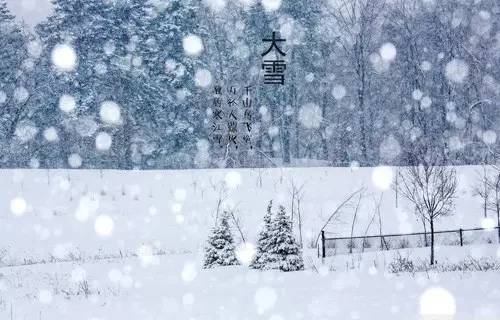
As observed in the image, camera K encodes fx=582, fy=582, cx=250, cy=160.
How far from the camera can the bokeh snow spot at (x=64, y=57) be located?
3828cm

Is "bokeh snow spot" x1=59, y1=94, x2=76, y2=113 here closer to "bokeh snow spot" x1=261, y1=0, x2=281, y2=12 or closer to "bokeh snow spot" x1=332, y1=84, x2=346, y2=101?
"bokeh snow spot" x1=261, y1=0, x2=281, y2=12

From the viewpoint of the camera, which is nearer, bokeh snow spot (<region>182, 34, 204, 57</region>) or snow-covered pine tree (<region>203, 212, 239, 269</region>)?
snow-covered pine tree (<region>203, 212, 239, 269</region>)

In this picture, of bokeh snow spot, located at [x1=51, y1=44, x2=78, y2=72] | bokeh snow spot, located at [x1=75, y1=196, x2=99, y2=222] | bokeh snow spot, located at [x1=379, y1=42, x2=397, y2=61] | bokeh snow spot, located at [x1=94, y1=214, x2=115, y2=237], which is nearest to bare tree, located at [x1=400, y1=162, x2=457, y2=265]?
bokeh snow spot, located at [x1=94, y1=214, x2=115, y2=237]

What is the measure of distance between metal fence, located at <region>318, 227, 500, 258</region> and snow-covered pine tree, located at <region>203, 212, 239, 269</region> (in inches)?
149

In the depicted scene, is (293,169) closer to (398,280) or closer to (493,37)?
(398,280)

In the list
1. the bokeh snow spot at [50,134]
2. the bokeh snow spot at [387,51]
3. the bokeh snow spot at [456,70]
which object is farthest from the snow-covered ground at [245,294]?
the bokeh snow spot at [387,51]

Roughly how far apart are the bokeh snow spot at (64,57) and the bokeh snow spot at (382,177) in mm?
21475

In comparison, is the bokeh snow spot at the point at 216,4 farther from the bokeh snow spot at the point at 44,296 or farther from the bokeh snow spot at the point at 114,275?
the bokeh snow spot at the point at 44,296

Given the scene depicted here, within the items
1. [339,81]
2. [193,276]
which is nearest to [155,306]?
[193,276]

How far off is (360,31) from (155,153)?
16496 millimetres

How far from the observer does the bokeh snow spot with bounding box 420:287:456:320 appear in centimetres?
796

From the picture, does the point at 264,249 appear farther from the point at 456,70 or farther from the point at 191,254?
the point at 456,70

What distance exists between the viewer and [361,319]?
803 cm

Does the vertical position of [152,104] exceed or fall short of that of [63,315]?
it exceeds it
